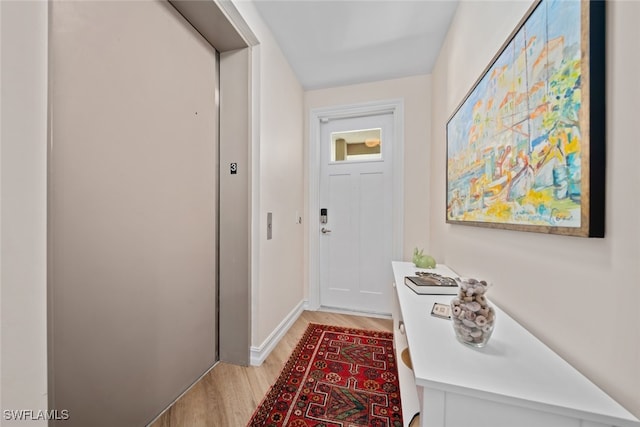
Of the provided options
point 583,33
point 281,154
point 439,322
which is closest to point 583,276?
point 439,322

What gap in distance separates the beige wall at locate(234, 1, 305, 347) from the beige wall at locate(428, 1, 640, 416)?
1.37 meters

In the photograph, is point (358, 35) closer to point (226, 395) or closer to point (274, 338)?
point (274, 338)

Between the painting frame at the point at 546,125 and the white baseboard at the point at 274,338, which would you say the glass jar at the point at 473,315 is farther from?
the white baseboard at the point at 274,338

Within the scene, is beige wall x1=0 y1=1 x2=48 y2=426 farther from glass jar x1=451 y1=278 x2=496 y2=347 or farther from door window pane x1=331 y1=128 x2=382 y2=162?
door window pane x1=331 y1=128 x2=382 y2=162

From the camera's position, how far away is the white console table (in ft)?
1.74

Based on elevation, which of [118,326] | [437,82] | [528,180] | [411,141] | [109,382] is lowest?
[109,382]

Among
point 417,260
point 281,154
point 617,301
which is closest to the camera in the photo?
point 617,301

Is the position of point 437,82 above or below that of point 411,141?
above

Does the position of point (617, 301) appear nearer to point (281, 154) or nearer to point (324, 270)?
point (281, 154)

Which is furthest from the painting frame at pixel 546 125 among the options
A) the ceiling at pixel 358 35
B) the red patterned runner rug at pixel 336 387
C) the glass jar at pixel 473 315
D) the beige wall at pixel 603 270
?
the red patterned runner rug at pixel 336 387

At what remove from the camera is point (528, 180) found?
84 centimetres

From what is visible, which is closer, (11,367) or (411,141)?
(11,367)

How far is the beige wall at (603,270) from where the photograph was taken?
A: 532 millimetres

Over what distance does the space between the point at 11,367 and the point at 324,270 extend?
233 centimetres
